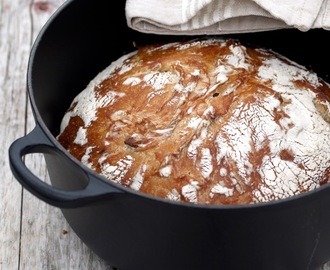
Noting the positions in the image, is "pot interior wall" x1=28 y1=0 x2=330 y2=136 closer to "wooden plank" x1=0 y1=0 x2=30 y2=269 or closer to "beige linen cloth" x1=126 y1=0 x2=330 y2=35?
"beige linen cloth" x1=126 y1=0 x2=330 y2=35

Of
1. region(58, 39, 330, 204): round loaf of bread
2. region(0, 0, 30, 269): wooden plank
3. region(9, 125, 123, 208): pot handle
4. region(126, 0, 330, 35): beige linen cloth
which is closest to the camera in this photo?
region(9, 125, 123, 208): pot handle

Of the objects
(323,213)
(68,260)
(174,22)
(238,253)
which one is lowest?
(68,260)

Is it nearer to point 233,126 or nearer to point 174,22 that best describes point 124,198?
point 233,126

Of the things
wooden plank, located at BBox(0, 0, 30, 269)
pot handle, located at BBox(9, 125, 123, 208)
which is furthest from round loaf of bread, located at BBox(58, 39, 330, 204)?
wooden plank, located at BBox(0, 0, 30, 269)

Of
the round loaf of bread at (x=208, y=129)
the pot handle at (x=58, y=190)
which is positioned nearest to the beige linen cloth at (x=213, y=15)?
the round loaf of bread at (x=208, y=129)

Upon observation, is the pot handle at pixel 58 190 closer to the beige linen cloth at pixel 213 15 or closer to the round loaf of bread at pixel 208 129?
the round loaf of bread at pixel 208 129

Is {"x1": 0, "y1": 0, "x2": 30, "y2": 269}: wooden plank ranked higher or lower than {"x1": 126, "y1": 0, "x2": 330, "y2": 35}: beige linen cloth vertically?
lower

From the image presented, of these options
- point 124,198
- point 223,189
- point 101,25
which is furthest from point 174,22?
point 124,198
